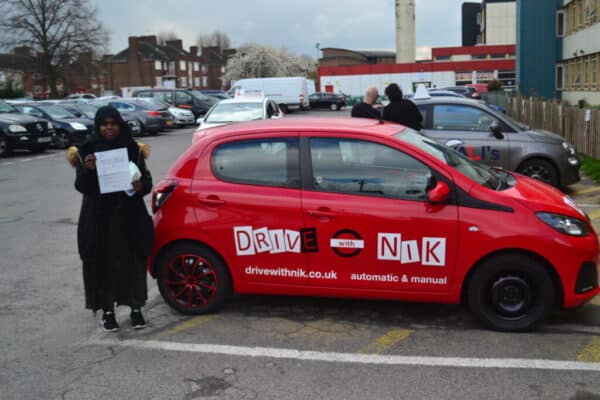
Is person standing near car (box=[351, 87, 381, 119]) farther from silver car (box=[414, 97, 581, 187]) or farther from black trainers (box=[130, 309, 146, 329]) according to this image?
black trainers (box=[130, 309, 146, 329])

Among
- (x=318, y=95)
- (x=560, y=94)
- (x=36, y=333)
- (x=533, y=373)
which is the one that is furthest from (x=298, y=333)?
(x=318, y=95)

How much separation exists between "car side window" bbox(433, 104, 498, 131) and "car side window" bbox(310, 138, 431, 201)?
5808 millimetres

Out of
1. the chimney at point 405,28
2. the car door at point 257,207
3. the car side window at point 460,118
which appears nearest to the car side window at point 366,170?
the car door at point 257,207

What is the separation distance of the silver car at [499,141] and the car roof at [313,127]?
4.94m

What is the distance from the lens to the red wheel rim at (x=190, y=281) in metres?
5.68

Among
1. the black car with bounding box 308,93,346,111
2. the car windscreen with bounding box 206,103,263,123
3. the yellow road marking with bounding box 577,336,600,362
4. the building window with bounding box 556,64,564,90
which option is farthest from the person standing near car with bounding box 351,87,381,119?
the black car with bounding box 308,93,346,111

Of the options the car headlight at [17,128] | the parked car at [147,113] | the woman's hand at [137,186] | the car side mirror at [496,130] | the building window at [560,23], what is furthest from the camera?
the building window at [560,23]

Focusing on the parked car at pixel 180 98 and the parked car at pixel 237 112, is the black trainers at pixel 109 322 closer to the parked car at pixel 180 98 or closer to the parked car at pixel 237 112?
the parked car at pixel 237 112

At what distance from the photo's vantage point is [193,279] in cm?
572

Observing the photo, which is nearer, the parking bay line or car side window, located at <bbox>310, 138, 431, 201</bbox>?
the parking bay line

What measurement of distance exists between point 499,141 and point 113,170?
7.32 m

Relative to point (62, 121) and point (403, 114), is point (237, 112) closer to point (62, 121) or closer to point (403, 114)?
point (403, 114)

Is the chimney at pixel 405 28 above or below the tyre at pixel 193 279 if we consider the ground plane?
above

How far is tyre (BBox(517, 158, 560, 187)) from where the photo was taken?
35.1 ft
